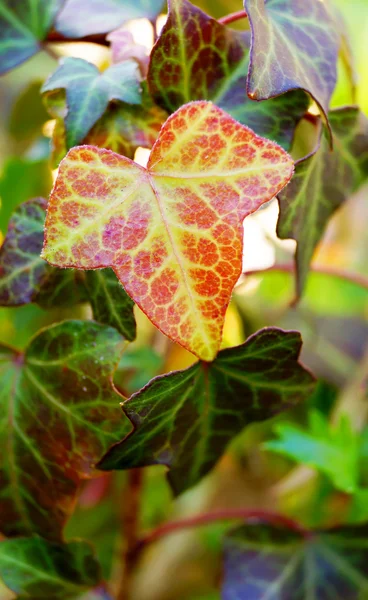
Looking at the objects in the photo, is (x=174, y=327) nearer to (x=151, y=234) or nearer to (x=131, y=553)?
(x=151, y=234)

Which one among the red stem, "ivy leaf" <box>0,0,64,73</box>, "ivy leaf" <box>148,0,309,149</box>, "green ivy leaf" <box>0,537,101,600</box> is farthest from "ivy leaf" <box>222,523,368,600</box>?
"ivy leaf" <box>0,0,64,73</box>

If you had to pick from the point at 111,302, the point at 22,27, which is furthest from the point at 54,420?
the point at 22,27

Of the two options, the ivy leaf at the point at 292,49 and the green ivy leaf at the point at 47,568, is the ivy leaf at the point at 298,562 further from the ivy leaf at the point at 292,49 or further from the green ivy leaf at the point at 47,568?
the ivy leaf at the point at 292,49

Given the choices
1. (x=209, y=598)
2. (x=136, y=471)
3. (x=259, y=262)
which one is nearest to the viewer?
(x=136, y=471)

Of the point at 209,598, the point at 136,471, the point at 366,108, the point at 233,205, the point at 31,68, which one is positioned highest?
the point at 233,205

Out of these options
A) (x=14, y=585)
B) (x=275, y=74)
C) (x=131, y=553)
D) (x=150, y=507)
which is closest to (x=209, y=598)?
(x=150, y=507)

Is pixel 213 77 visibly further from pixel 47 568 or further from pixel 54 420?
pixel 47 568
